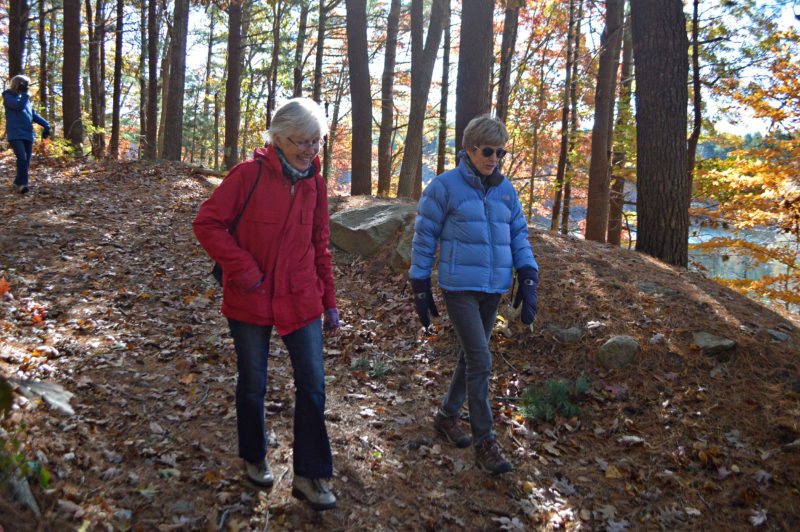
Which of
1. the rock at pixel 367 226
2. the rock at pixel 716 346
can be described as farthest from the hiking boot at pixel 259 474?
the rock at pixel 367 226

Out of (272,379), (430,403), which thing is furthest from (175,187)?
(430,403)

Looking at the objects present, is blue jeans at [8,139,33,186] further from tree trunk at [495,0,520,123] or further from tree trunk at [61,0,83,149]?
tree trunk at [495,0,520,123]

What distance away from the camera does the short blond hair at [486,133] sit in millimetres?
3656

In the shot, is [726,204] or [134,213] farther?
[726,204]

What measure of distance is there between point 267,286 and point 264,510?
1.41 metres

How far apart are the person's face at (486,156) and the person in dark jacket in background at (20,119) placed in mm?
9175

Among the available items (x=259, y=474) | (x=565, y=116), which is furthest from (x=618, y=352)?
(x=565, y=116)

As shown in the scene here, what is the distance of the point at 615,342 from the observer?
5199 millimetres

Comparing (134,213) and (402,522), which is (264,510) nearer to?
(402,522)

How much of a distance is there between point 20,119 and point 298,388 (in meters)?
9.42

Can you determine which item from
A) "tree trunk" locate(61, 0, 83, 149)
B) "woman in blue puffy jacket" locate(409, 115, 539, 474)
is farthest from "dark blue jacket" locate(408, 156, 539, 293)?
"tree trunk" locate(61, 0, 83, 149)

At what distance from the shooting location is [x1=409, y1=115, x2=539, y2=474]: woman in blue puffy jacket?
3653mm

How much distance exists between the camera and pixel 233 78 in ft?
50.4

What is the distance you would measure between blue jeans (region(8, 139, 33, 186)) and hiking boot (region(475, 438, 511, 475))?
10134 millimetres
